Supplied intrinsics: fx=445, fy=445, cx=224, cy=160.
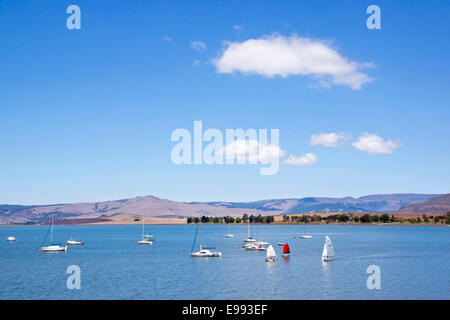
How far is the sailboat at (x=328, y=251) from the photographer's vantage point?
13388cm

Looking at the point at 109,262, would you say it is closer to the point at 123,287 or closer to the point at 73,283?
the point at 73,283

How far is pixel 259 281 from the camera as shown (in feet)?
319

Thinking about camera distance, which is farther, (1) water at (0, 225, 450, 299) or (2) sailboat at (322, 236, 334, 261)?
(2) sailboat at (322, 236, 334, 261)

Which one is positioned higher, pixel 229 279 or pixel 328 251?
A: pixel 328 251

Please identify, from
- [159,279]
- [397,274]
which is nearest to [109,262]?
[159,279]

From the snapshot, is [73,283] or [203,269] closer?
[73,283]

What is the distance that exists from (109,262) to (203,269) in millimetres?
38391

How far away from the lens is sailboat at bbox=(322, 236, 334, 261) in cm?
13388

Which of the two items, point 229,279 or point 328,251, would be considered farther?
point 328,251

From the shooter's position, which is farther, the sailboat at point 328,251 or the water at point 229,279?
the sailboat at point 328,251

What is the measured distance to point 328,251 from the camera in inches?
5517
